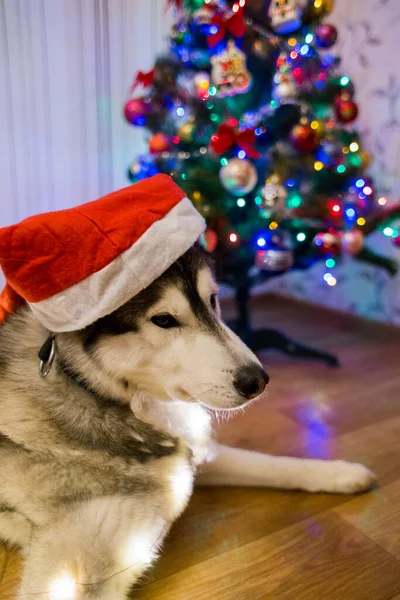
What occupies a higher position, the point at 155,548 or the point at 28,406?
the point at 28,406

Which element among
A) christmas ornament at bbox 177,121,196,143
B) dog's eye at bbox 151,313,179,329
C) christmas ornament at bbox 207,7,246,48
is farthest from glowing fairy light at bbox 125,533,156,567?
christmas ornament at bbox 207,7,246,48

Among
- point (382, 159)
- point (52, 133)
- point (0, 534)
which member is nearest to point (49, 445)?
point (0, 534)

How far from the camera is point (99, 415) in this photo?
915mm

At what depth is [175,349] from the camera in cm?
88

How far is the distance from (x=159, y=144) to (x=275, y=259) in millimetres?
689

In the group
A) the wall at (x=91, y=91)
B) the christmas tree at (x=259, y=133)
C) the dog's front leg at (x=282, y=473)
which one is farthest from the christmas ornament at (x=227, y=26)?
the dog's front leg at (x=282, y=473)

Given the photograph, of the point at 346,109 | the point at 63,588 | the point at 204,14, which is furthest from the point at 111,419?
the point at 346,109

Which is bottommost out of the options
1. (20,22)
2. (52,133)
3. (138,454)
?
(138,454)

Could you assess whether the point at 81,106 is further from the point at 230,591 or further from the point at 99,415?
the point at 230,591

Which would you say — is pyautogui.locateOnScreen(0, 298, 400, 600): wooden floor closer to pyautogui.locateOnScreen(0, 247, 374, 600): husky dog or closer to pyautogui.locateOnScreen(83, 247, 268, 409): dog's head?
pyautogui.locateOnScreen(0, 247, 374, 600): husky dog

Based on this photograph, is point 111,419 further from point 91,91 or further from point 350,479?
point 91,91

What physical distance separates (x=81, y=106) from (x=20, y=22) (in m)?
0.40

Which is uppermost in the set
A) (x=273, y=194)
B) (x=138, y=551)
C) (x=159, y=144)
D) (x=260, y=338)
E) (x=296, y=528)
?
(x=159, y=144)

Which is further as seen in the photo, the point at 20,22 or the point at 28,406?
the point at 20,22
